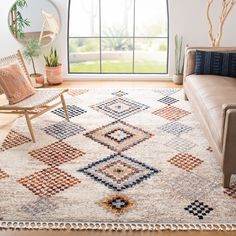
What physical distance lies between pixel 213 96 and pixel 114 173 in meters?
1.13

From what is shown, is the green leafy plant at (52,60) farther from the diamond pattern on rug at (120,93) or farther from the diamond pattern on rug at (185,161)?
the diamond pattern on rug at (185,161)

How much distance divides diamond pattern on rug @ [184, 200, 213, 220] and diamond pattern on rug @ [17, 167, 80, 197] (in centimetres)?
85

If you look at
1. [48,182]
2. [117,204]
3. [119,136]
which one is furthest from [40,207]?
[119,136]

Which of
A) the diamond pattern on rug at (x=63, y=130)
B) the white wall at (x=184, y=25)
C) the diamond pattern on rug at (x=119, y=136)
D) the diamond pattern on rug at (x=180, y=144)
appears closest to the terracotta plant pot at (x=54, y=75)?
the white wall at (x=184, y=25)

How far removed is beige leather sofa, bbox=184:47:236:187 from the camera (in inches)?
114

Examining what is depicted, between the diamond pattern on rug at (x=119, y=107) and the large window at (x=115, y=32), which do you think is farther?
the large window at (x=115, y=32)

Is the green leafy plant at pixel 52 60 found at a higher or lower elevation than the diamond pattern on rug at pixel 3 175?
higher

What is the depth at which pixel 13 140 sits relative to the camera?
388cm

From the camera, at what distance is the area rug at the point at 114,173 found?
2723mm

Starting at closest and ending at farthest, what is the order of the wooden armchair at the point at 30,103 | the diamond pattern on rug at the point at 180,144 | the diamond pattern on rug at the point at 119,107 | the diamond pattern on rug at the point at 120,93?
1. the diamond pattern on rug at the point at 180,144
2. the wooden armchair at the point at 30,103
3. the diamond pattern on rug at the point at 119,107
4. the diamond pattern on rug at the point at 120,93

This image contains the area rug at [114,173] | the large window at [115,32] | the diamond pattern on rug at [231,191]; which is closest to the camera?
the area rug at [114,173]

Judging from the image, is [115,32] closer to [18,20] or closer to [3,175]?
[18,20]

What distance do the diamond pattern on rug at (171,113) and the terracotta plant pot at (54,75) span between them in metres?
1.66

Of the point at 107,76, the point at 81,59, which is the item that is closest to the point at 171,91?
the point at 107,76
